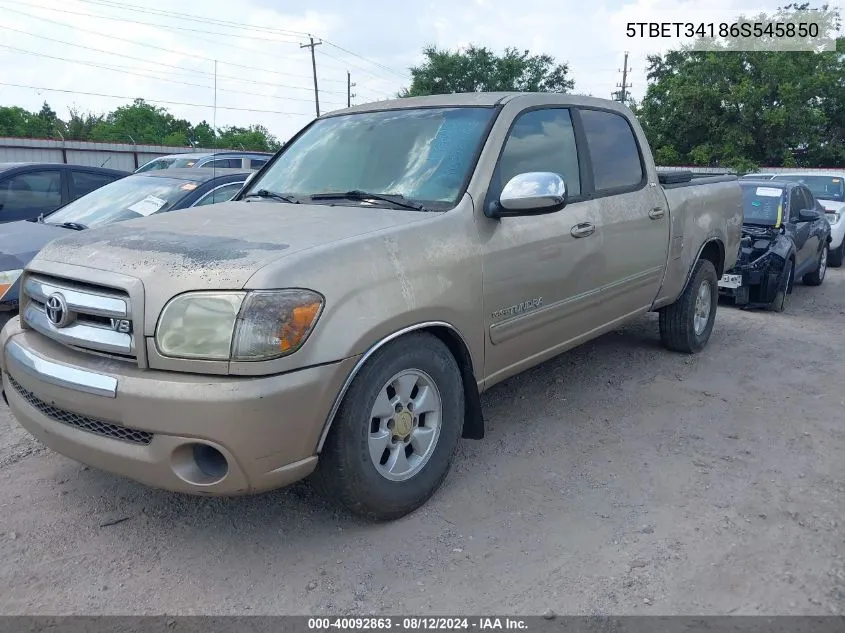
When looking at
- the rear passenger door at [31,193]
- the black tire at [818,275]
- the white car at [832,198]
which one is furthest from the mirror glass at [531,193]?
the white car at [832,198]

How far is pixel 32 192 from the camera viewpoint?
723 cm

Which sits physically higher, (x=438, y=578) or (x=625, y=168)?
(x=625, y=168)

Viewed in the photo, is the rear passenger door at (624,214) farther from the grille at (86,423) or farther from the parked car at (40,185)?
the parked car at (40,185)

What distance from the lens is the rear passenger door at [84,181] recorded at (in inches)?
296

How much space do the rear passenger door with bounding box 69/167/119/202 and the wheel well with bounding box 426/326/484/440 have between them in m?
5.78

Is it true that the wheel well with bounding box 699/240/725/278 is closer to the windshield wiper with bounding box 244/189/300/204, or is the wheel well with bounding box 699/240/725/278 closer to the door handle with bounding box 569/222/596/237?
the door handle with bounding box 569/222/596/237

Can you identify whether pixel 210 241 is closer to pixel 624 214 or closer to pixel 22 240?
pixel 624 214

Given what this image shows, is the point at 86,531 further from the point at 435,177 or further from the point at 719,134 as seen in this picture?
the point at 719,134

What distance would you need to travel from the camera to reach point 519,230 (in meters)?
3.54

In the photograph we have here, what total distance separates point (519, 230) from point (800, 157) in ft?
98.9

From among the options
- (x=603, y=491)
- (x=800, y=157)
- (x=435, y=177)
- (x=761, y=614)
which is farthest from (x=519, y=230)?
(x=800, y=157)

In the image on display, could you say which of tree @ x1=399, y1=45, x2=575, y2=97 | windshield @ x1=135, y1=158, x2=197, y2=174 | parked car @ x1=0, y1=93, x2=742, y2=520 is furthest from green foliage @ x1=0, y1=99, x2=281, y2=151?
parked car @ x1=0, y1=93, x2=742, y2=520

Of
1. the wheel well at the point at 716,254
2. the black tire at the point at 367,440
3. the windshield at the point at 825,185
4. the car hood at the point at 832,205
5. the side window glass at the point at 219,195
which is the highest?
the windshield at the point at 825,185

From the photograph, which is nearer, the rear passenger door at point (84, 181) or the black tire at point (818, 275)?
the rear passenger door at point (84, 181)
